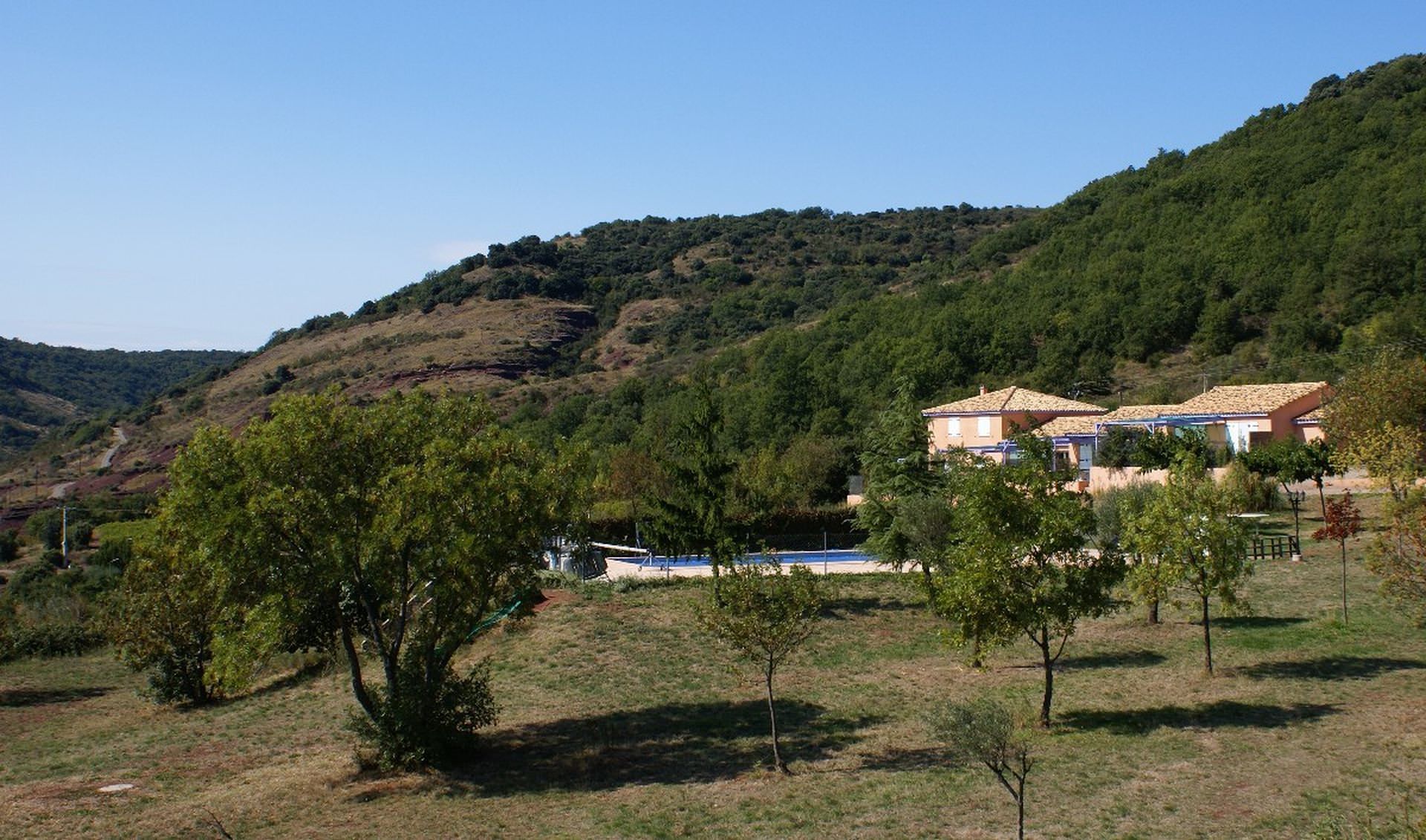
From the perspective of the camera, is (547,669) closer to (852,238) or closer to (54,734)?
(54,734)

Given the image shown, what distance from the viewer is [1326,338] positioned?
73.4 metres

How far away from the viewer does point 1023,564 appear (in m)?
20.8

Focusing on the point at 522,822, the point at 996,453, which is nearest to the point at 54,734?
the point at 522,822

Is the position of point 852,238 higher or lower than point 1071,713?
higher

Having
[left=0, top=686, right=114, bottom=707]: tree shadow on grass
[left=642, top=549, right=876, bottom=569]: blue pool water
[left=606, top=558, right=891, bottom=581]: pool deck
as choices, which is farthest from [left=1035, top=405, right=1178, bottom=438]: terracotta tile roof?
[left=0, top=686, right=114, bottom=707]: tree shadow on grass

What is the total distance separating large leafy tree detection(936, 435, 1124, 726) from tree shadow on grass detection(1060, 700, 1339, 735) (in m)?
1.02

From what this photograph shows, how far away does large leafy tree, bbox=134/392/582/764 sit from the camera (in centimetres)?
1895

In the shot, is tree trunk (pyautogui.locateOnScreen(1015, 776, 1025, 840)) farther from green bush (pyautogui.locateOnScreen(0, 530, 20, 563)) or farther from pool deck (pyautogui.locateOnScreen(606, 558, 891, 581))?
green bush (pyautogui.locateOnScreen(0, 530, 20, 563))

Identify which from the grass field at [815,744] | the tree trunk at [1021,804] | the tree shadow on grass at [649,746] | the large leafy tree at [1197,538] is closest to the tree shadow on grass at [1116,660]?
the grass field at [815,744]

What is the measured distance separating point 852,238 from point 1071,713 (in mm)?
147947

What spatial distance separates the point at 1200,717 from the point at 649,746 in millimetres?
10325

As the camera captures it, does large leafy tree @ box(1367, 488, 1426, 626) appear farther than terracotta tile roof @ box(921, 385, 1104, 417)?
No

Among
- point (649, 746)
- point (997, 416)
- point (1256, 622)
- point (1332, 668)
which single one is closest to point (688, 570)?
point (1256, 622)

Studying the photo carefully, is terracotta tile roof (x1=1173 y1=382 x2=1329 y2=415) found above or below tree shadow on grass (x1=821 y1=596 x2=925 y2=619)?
above
